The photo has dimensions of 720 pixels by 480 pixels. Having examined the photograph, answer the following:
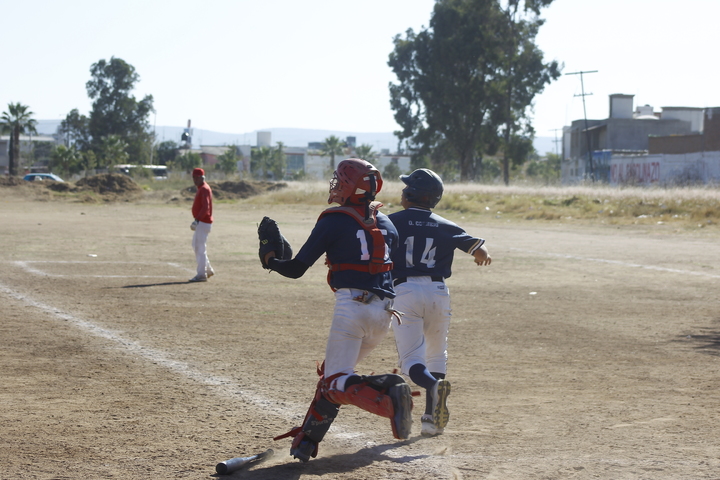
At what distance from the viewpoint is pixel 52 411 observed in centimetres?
570

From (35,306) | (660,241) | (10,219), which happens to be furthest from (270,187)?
(35,306)

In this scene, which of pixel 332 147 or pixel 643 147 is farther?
pixel 332 147

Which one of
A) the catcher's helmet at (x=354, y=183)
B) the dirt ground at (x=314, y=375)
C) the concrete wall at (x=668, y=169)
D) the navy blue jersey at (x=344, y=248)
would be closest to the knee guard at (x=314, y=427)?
the dirt ground at (x=314, y=375)

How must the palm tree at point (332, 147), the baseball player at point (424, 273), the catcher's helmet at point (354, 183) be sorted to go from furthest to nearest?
the palm tree at point (332, 147), the baseball player at point (424, 273), the catcher's helmet at point (354, 183)

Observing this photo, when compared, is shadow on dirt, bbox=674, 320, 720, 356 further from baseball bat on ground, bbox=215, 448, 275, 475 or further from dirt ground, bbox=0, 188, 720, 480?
baseball bat on ground, bbox=215, 448, 275, 475

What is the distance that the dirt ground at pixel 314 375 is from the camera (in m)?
4.70

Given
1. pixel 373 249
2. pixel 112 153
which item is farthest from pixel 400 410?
pixel 112 153

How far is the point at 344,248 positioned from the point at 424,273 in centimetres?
112

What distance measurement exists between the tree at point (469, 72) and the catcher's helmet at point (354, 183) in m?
60.1

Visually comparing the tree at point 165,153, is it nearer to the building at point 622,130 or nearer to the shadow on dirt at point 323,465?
the building at point 622,130

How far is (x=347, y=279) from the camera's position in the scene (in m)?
4.46

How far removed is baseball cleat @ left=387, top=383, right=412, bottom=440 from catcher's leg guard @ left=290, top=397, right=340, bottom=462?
1.54 ft

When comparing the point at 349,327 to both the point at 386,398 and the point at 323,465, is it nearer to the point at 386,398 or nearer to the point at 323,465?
the point at 386,398

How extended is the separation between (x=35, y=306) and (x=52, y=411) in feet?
17.9
